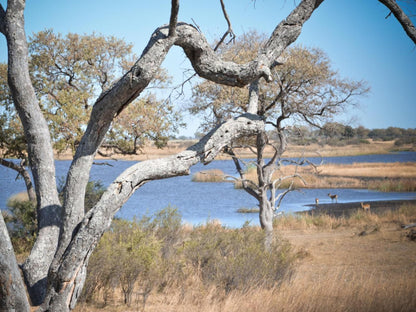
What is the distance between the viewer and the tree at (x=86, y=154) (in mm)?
3684

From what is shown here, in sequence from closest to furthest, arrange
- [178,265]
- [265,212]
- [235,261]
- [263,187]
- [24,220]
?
1. [235,261]
2. [178,265]
3. [263,187]
4. [265,212]
5. [24,220]

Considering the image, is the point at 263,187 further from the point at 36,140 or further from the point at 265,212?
the point at 36,140

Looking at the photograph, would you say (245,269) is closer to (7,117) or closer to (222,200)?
(7,117)

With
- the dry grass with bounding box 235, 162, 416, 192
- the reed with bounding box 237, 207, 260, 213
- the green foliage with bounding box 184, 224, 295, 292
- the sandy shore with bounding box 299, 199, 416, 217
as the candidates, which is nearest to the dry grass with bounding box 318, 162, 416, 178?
the dry grass with bounding box 235, 162, 416, 192

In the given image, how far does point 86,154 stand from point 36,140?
2.27ft

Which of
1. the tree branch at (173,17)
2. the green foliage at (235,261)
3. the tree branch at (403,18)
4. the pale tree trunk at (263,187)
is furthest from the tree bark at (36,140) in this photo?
the pale tree trunk at (263,187)

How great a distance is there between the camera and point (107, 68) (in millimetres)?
12773

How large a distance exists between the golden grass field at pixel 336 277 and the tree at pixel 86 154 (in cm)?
182

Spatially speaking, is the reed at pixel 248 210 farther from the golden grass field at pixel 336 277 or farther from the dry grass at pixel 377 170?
the dry grass at pixel 377 170

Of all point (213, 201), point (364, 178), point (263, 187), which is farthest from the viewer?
point (364, 178)

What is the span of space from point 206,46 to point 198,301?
357 centimetres

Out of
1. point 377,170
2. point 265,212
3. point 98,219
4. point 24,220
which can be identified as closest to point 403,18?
point 98,219

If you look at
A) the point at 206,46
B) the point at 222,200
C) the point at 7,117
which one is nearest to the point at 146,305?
the point at 206,46

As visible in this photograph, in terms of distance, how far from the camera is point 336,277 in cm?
614
